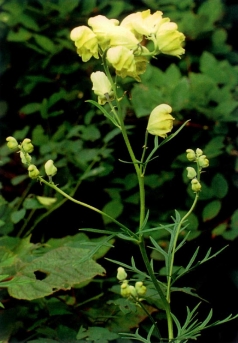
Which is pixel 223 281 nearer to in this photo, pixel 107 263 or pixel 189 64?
pixel 107 263

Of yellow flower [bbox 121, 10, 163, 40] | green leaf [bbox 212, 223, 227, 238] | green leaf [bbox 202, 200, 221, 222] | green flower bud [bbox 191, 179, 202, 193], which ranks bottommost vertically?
green leaf [bbox 212, 223, 227, 238]

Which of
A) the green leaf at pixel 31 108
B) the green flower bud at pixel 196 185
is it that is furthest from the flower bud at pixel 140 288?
the green leaf at pixel 31 108

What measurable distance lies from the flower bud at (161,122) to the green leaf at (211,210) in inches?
22.0

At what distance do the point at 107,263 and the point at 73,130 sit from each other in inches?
14.5

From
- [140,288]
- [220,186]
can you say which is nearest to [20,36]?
[220,186]

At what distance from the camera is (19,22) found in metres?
1.86

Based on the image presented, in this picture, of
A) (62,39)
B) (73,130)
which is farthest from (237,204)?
(62,39)

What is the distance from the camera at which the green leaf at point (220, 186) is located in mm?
1452

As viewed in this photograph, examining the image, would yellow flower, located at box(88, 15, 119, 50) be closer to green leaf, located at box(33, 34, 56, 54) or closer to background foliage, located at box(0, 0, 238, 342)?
background foliage, located at box(0, 0, 238, 342)

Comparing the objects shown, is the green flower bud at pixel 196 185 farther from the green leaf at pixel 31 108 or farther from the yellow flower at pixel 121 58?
the green leaf at pixel 31 108

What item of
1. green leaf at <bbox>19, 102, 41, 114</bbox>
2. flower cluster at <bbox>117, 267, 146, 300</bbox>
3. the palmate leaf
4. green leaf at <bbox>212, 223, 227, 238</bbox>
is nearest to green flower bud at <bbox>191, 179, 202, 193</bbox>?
flower cluster at <bbox>117, 267, 146, 300</bbox>

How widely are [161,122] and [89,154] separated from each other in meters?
0.62

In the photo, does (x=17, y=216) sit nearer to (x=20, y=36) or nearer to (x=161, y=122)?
(x=161, y=122)

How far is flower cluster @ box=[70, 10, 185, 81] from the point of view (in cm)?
85
